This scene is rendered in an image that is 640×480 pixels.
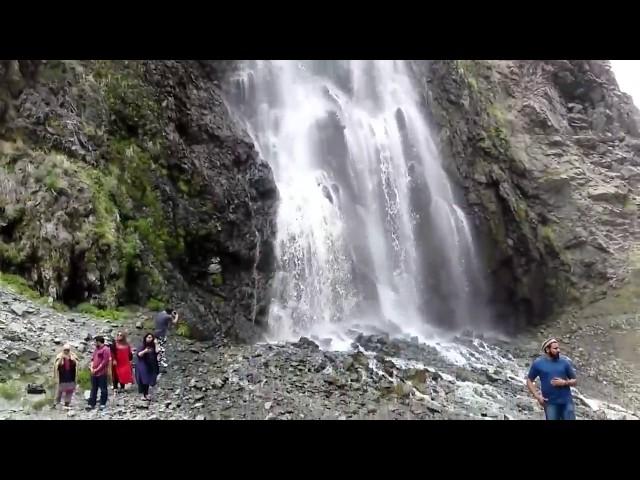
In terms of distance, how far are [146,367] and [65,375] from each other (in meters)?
1.35

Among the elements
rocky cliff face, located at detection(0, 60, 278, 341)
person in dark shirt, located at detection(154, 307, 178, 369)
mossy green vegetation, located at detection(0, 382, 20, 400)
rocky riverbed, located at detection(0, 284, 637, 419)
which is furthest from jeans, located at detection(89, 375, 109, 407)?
rocky cliff face, located at detection(0, 60, 278, 341)

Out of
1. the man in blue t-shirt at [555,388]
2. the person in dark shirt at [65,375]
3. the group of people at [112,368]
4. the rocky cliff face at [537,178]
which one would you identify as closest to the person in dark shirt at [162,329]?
the group of people at [112,368]

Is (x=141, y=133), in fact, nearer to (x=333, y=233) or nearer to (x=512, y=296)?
(x=333, y=233)

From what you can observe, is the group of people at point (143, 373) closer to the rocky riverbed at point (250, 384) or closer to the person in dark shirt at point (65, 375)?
the person in dark shirt at point (65, 375)

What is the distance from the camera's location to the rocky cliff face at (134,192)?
482 inches

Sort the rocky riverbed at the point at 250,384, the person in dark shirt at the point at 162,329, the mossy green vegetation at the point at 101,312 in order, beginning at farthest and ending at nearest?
the mossy green vegetation at the point at 101,312
the person in dark shirt at the point at 162,329
the rocky riverbed at the point at 250,384

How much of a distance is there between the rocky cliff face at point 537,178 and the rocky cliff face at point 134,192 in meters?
13.7

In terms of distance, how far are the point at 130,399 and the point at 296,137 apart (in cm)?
1763

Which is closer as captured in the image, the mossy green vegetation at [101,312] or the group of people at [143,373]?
the group of people at [143,373]

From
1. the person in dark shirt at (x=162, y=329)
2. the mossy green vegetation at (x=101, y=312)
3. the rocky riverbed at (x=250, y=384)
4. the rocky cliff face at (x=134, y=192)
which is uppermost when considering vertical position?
the rocky cliff face at (x=134, y=192)

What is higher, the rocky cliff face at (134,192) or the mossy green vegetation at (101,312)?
the rocky cliff face at (134,192)

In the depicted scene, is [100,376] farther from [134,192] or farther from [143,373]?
[134,192]

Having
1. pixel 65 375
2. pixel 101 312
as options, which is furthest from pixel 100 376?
pixel 101 312
